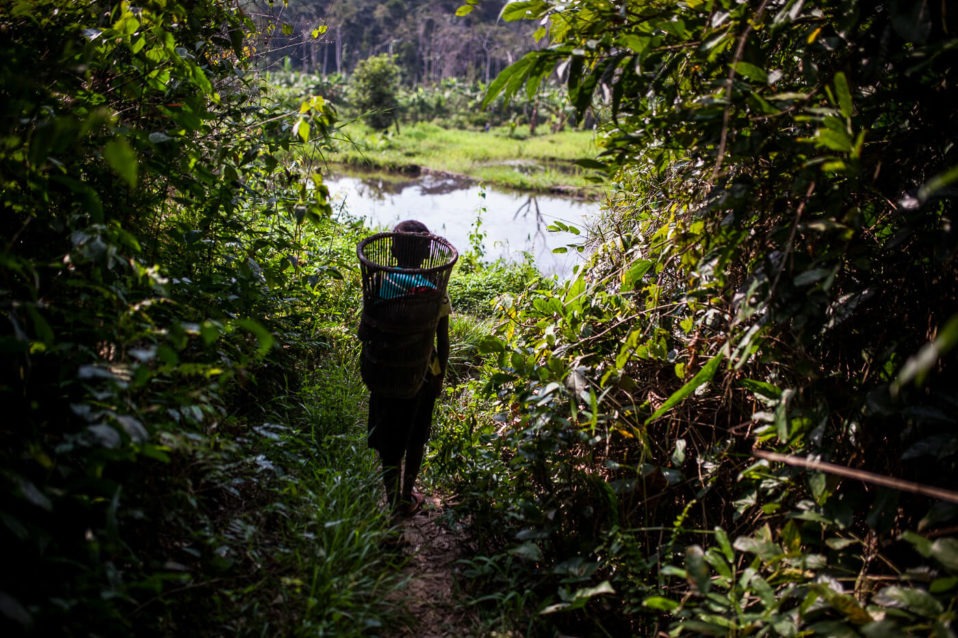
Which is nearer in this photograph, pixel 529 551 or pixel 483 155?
pixel 529 551

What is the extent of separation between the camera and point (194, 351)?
2.03 metres

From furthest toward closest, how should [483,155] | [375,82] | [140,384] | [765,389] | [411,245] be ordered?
[375,82] → [483,155] → [411,245] → [765,389] → [140,384]

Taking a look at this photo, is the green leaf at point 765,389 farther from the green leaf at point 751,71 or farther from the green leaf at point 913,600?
the green leaf at point 751,71

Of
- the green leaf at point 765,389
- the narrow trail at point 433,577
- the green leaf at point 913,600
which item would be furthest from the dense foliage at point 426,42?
the green leaf at point 913,600

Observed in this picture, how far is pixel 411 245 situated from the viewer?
2795 mm

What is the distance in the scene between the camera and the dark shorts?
2480 mm

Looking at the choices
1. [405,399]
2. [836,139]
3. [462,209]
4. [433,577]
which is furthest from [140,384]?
[462,209]

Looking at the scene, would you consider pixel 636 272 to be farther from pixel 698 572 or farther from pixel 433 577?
pixel 433 577

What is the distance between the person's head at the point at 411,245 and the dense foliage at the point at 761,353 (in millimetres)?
751

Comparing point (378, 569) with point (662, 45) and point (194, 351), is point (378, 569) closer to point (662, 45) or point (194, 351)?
point (194, 351)

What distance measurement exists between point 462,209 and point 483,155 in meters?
6.22

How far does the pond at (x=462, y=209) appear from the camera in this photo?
8477mm

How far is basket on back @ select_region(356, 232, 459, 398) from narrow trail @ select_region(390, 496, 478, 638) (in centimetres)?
63

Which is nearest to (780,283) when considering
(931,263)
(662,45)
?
(931,263)
